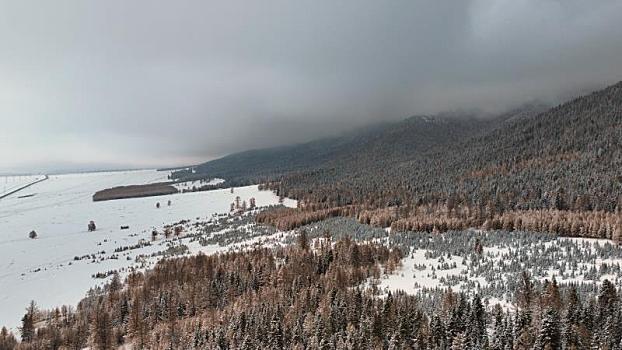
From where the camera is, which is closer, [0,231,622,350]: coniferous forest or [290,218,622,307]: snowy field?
[0,231,622,350]: coniferous forest

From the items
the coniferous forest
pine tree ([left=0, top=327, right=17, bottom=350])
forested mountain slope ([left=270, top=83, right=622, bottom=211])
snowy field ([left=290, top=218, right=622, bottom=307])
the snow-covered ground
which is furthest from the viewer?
forested mountain slope ([left=270, top=83, right=622, bottom=211])

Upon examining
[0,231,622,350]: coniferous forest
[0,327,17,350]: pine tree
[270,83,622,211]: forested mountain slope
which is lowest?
[0,327,17,350]: pine tree

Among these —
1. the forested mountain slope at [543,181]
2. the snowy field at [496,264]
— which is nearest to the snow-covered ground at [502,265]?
the snowy field at [496,264]

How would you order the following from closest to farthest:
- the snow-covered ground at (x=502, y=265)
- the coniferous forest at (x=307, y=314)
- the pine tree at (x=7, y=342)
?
the coniferous forest at (x=307, y=314) → the snow-covered ground at (x=502, y=265) → the pine tree at (x=7, y=342)

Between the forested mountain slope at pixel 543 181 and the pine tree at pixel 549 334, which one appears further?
the forested mountain slope at pixel 543 181

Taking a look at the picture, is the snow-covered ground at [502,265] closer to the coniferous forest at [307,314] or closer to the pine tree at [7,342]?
A: the coniferous forest at [307,314]

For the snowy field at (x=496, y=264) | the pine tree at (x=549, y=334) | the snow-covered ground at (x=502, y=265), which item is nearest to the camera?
the pine tree at (x=549, y=334)

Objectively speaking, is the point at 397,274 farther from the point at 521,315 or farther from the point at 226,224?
the point at 226,224

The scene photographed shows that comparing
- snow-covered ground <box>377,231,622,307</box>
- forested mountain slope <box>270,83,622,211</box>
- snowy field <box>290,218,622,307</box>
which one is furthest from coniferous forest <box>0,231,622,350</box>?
forested mountain slope <box>270,83,622,211</box>

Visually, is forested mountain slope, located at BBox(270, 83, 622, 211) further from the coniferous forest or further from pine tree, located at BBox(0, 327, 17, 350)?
pine tree, located at BBox(0, 327, 17, 350)

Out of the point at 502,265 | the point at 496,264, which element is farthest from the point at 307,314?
the point at 496,264

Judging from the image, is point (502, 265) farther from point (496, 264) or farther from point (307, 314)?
point (307, 314)
